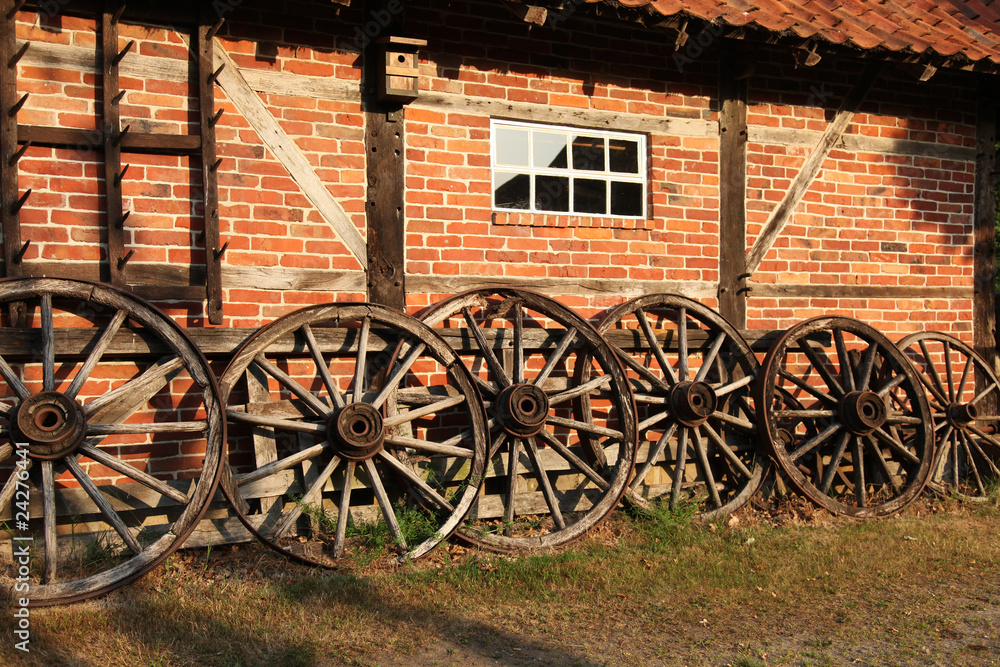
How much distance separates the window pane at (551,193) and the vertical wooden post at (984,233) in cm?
378

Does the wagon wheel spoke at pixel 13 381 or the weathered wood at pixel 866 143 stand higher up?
the weathered wood at pixel 866 143

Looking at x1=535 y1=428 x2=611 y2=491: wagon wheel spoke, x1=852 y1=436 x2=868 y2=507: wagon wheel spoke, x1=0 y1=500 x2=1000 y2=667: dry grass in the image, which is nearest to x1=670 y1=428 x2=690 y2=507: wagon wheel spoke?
x1=0 y1=500 x2=1000 y2=667: dry grass

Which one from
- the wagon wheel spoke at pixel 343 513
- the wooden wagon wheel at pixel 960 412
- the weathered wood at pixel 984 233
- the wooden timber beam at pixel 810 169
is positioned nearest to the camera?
the wagon wheel spoke at pixel 343 513

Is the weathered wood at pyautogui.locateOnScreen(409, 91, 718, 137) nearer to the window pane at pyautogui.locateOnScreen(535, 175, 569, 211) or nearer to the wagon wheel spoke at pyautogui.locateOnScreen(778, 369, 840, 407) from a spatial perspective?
the window pane at pyautogui.locateOnScreen(535, 175, 569, 211)

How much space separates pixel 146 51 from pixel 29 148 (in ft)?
2.72

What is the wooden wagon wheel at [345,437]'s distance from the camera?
448cm

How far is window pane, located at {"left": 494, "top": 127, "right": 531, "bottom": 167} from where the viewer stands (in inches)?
217

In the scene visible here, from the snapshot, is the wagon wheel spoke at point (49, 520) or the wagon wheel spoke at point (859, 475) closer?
the wagon wheel spoke at point (49, 520)

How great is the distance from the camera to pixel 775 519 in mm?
5598

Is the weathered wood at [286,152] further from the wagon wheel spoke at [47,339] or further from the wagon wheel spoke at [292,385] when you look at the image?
the wagon wheel spoke at [47,339]

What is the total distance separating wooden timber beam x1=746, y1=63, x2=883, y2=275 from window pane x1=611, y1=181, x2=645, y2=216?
3.23 feet

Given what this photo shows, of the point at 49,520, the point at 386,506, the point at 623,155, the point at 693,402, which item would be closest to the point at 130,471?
the point at 49,520

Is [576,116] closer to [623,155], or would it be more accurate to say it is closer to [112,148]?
[623,155]

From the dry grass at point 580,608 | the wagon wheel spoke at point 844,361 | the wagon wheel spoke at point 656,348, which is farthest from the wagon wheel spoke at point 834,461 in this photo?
the wagon wheel spoke at point 656,348
